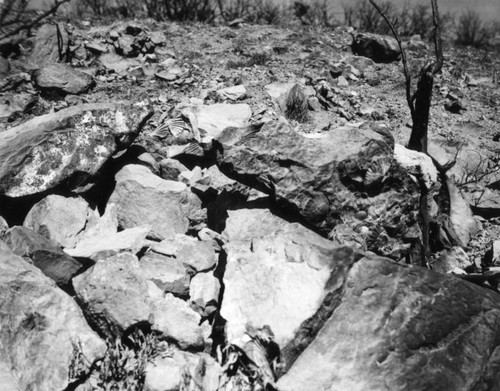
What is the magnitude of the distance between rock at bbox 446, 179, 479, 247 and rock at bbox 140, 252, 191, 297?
246 cm

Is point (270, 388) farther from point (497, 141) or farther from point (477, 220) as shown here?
point (497, 141)

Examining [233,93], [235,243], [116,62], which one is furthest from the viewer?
[116,62]

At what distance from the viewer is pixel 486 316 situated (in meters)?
2.10

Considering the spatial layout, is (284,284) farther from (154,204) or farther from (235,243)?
(154,204)

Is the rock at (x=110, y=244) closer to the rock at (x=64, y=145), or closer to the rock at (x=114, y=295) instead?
the rock at (x=114, y=295)

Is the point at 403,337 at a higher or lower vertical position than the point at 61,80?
lower

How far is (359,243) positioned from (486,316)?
1035mm

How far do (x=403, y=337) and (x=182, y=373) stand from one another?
3.84 feet

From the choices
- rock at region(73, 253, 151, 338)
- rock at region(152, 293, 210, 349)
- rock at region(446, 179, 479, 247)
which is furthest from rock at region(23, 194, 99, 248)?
rock at region(446, 179, 479, 247)

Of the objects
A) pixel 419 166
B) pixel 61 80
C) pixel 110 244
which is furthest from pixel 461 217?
pixel 61 80

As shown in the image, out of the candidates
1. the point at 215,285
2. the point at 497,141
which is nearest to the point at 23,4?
the point at 215,285

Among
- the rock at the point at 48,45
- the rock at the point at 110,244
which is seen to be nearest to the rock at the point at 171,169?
the rock at the point at 110,244

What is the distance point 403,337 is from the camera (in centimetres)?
200

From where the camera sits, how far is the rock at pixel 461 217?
3.52m
